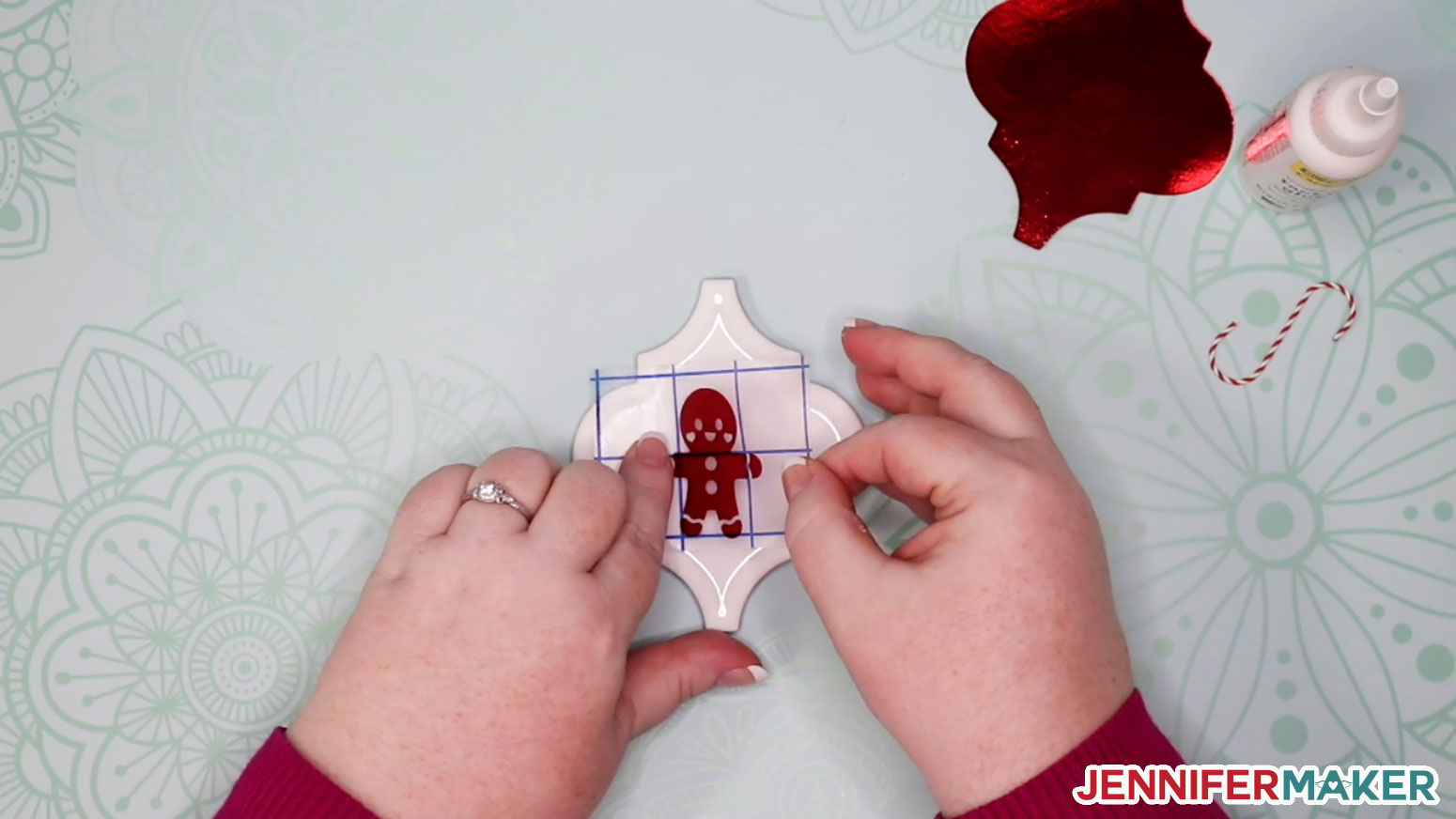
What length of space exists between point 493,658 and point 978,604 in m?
0.32

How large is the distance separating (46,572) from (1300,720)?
41.0 inches

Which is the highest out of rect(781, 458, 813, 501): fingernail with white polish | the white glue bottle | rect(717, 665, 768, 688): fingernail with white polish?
the white glue bottle

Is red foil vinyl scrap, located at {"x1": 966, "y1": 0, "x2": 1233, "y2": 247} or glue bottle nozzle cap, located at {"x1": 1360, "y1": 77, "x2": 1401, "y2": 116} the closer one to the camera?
glue bottle nozzle cap, located at {"x1": 1360, "y1": 77, "x2": 1401, "y2": 116}

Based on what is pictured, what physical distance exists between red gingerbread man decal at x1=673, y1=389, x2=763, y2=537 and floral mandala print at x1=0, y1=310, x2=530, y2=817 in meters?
0.15

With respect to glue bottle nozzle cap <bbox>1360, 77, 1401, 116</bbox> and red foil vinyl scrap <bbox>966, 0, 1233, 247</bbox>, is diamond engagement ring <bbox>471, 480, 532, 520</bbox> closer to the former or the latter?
red foil vinyl scrap <bbox>966, 0, 1233, 247</bbox>

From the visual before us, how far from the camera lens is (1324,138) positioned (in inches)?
28.8

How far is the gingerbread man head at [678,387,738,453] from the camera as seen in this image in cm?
81

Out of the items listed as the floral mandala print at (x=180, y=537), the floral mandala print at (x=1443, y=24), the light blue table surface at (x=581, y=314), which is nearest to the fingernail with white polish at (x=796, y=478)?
the light blue table surface at (x=581, y=314)

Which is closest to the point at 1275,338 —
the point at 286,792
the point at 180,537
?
the point at 286,792

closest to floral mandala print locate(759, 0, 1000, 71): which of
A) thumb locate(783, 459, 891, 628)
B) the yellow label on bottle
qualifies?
the yellow label on bottle

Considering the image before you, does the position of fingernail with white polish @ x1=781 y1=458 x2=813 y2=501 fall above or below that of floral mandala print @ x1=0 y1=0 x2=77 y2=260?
below

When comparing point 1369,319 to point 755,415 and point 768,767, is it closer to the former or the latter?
point 755,415

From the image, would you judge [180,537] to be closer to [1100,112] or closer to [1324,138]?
[1100,112]

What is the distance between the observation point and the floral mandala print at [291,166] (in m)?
0.84
